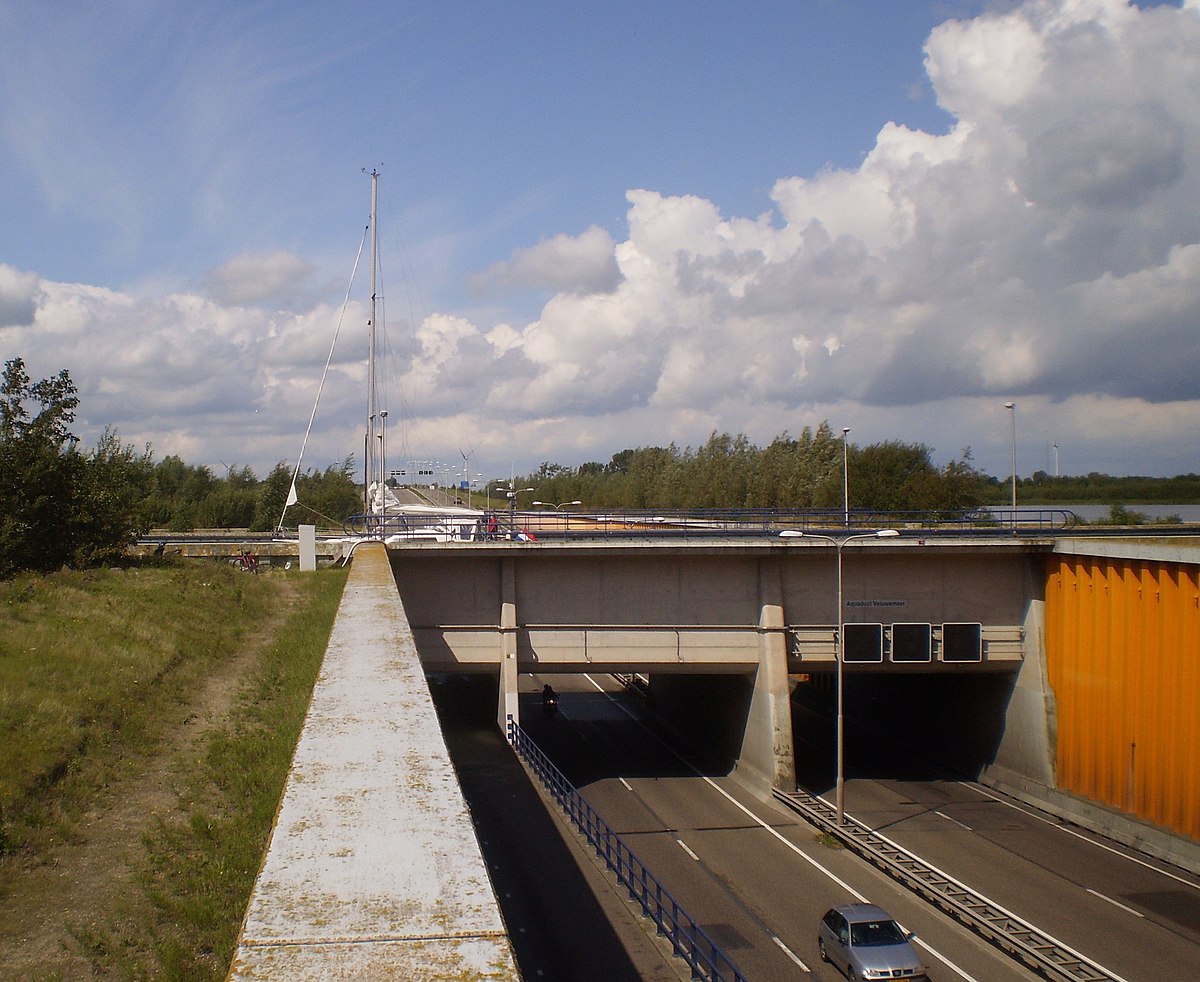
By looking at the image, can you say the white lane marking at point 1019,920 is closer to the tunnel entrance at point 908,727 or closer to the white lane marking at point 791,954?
the white lane marking at point 791,954

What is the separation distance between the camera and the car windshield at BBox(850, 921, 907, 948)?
51.8ft

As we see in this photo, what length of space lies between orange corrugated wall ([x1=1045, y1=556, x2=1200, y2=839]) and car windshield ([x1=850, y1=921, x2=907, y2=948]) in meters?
9.97

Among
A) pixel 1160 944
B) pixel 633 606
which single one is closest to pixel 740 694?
pixel 633 606

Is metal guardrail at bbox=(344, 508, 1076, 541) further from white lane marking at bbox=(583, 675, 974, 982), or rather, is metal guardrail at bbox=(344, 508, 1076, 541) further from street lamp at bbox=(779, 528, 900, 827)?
white lane marking at bbox=(583, 675, 974, 982)

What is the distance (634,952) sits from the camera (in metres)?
13.4

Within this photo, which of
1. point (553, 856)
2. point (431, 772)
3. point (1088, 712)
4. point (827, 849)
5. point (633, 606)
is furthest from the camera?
point (633, 606)

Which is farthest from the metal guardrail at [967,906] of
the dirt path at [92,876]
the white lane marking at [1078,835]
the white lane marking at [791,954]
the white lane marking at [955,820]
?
the dirt path at [92,876]

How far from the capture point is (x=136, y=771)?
39.1 ft

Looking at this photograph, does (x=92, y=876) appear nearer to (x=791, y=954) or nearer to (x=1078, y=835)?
(x=791, y=954)

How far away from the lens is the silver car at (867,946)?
15281 millimetres

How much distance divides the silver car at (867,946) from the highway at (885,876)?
1.62ft

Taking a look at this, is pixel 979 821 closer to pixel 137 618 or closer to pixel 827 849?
pixel 827 849

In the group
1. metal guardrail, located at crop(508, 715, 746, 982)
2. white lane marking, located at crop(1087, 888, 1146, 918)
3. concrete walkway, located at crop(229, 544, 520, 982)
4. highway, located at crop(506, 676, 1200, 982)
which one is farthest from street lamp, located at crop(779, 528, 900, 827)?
concrete walkway, located at crop(229, 544, 520, 982)

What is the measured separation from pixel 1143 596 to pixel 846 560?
8.83 m
